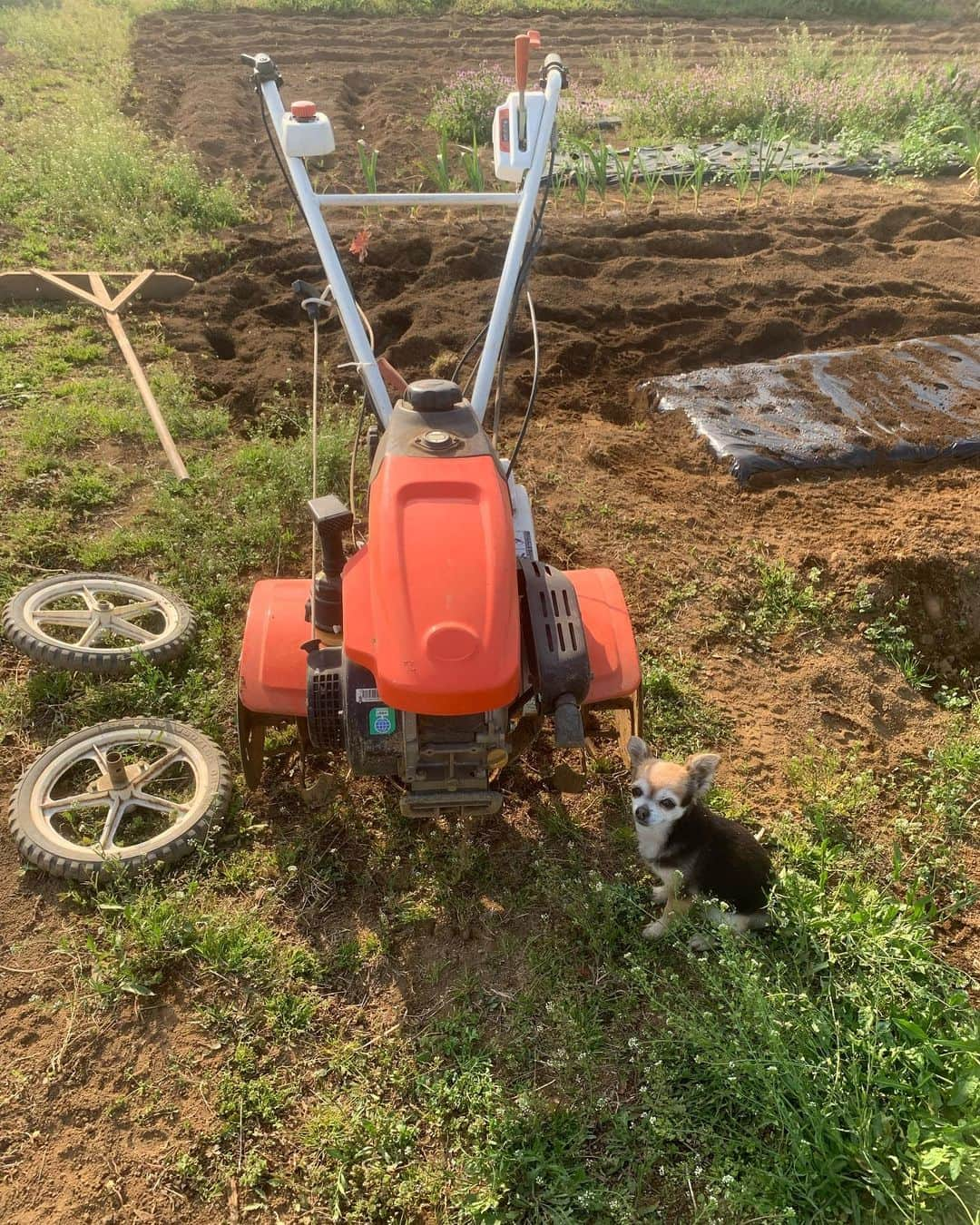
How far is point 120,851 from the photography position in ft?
8.17

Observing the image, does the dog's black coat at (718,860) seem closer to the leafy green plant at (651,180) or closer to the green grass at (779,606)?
the green grass at (779,606)

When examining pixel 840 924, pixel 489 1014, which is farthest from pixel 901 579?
pixel 489 1014

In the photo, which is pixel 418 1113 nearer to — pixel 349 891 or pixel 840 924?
pixel 349 891

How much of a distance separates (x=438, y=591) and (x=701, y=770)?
922mm

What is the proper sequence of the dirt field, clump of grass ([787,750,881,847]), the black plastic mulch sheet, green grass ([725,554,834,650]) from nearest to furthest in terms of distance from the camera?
the dirt field < clump of grass ([787,750,881,847]) < green grass ([725,554,834,650]) < the black plastic mulch sheet

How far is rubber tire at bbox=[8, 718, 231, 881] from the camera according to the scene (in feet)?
8.02

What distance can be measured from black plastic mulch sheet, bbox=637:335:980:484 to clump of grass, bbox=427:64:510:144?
18.8 ft

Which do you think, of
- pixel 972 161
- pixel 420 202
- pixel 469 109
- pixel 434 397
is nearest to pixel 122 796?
pixel 434 397

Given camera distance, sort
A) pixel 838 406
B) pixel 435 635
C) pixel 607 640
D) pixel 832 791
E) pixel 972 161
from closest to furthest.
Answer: pixel 435 635, pixel 607 640, pixel 832 791, pixel 838 406, pixel 972 161

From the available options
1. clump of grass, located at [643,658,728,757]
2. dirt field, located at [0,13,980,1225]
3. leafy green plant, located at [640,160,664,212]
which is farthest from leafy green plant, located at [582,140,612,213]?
clump of grass, located at [643,658,728,757]

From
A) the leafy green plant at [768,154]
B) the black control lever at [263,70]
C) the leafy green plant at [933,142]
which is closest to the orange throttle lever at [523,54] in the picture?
the black control lever at [263,70]

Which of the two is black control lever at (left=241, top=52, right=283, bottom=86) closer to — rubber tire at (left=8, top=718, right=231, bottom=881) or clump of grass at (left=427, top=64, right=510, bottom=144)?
rubber tire at (left=8, top=718, right=231, bottom=881)

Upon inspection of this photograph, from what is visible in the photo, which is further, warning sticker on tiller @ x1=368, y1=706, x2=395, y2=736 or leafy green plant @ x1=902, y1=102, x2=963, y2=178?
leafy green plant @ x1=902, y1=102, x2=963, y2=178

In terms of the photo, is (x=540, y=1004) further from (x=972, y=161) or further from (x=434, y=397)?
(x=972, y=161)
